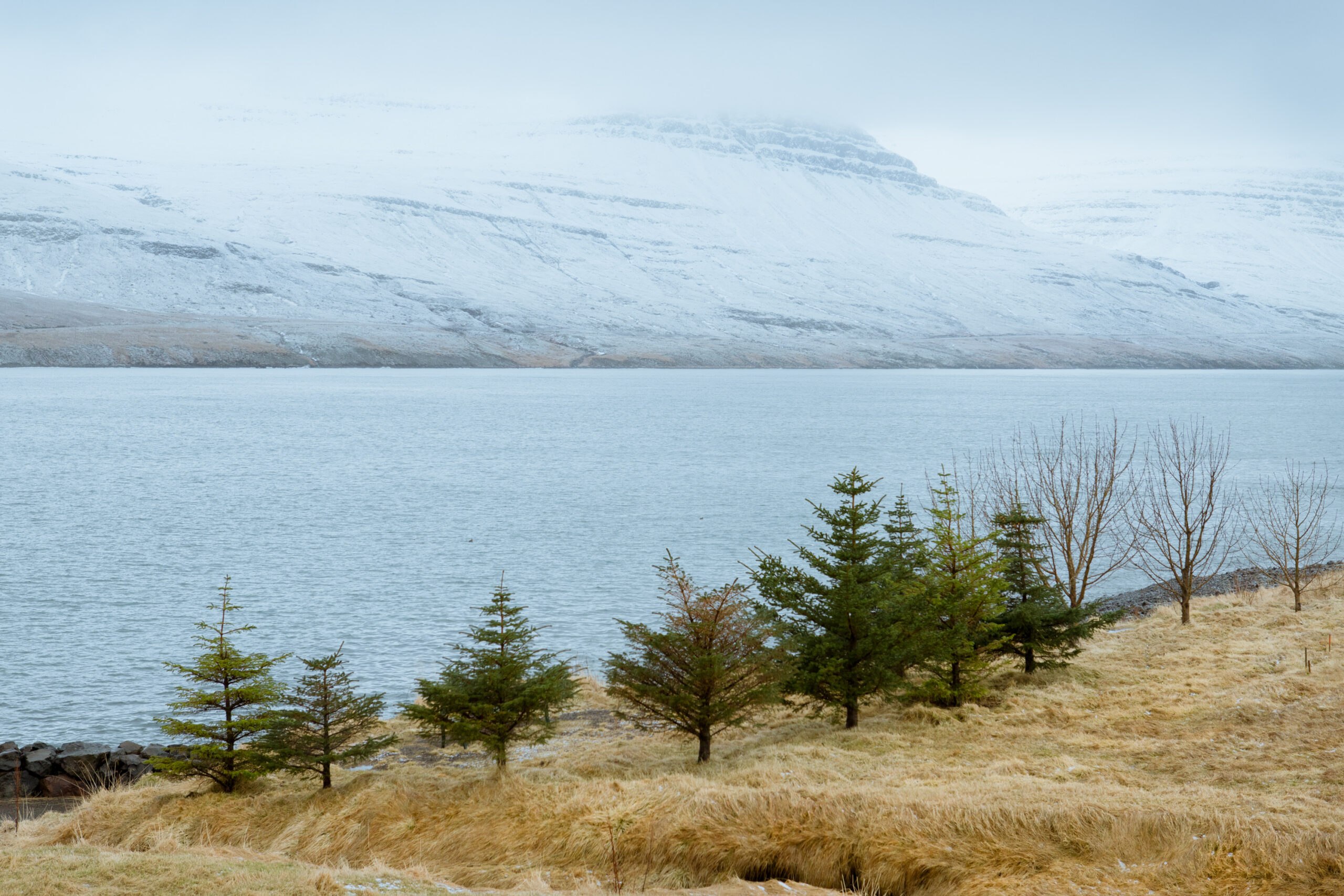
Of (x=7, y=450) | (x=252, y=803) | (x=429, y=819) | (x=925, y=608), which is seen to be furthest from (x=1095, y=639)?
(x=7, y=450)

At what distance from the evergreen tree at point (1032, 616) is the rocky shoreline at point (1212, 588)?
12797 mm

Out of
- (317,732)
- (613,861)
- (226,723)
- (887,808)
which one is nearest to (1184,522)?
(887,808)

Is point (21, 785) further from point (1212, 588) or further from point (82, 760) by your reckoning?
point (1212, 588)

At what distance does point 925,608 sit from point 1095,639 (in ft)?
35.4

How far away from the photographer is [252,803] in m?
19.2

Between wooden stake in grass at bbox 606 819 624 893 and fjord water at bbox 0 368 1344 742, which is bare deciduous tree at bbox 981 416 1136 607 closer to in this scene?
fjord water at bbox 0 368 1344 742

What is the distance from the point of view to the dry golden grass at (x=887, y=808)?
13289mm

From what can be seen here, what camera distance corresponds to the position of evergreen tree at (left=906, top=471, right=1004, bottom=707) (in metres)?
22.5

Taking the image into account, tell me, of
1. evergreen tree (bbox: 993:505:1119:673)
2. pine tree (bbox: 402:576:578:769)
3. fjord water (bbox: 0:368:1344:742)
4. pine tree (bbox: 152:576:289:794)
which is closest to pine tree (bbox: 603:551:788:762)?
pine tree (bbox: 402:576:578:769)

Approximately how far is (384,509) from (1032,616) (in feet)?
154

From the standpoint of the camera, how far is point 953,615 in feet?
77.2

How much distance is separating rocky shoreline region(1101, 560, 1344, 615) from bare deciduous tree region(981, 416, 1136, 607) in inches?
49.5

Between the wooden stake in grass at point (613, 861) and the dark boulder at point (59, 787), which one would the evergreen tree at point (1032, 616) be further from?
the dark boulder at point (59, 787)

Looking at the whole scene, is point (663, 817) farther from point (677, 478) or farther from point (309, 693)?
point (677, 478)
